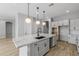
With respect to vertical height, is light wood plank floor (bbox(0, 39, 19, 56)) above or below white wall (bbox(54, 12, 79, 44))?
below

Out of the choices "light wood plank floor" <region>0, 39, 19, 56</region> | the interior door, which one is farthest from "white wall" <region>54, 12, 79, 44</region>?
"light wood plank floor" <region>0, 39, 19, 56</region>

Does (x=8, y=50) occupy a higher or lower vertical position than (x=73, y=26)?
lower

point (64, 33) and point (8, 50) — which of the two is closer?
point (8, 50)

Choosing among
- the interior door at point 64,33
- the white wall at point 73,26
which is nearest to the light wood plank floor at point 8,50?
the white wall at point 73,26

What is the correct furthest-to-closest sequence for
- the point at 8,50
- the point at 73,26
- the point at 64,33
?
the point at 64,33
the point at 73,26
the point at 8,50

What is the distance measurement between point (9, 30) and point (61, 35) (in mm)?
8101

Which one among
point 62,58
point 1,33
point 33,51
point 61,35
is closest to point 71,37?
point 61,35

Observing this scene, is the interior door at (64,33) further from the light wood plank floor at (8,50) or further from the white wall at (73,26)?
the light wood plank floor at (8,50)

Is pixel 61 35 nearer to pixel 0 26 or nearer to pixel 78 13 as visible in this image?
pixel 78 13

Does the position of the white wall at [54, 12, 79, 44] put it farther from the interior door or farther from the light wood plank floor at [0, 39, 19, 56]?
the light wood plank floor at [0, 39, 19, 56]

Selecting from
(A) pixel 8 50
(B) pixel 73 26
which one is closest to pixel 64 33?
(B) pixel 73 26

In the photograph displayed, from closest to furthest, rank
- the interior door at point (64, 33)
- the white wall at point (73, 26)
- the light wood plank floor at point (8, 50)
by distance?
1. the light wood plank floor at point (8, 50)
2. the white wall at point (73, 26)
3. the interior door at point (64, 33)

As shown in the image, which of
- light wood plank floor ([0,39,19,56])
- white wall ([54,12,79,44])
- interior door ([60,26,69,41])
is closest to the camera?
light wood plank floor ([0,39,19,56])

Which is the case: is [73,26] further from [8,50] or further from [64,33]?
[8,50]
